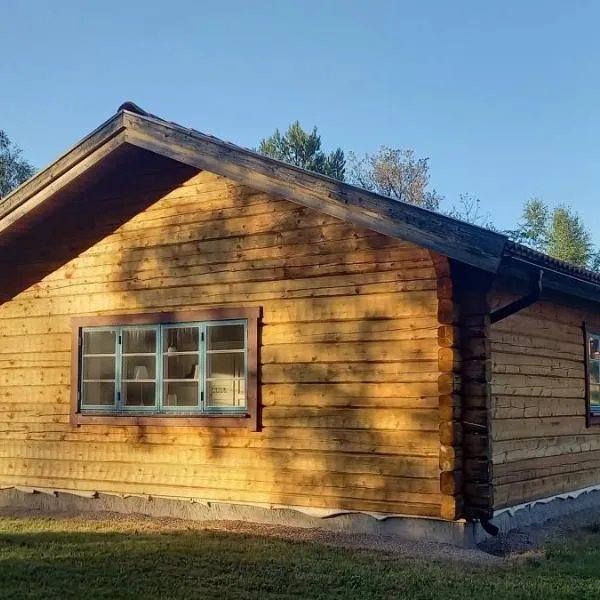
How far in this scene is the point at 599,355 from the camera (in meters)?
12.1

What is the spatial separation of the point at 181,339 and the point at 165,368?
1.35 feet

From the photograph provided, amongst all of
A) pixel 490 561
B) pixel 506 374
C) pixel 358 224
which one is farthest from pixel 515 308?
pixel 490 561

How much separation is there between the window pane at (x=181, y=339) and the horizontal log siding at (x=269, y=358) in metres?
0.30

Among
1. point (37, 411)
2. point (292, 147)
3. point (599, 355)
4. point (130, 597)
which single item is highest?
point (292, 147)

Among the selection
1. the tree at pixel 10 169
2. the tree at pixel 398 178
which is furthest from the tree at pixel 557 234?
the tree at pixel 10 169

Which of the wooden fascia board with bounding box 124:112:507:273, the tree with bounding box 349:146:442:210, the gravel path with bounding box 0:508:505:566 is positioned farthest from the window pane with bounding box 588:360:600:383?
the tree with bounding box 349:146:442:210

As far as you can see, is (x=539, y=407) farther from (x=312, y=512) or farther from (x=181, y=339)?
Result: (x=181, y=339)

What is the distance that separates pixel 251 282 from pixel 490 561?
13.3 feet

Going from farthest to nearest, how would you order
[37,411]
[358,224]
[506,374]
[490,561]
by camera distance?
[37,411] → [506,374] → [358,224] → [490,561]

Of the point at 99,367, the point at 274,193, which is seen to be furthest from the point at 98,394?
the point at 274,193

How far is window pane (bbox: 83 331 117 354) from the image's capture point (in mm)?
10492

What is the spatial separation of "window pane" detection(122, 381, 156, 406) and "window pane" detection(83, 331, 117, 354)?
53cm

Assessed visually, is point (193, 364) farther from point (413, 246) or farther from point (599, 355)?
point (599, 355)

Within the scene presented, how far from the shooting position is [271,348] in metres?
9.26
